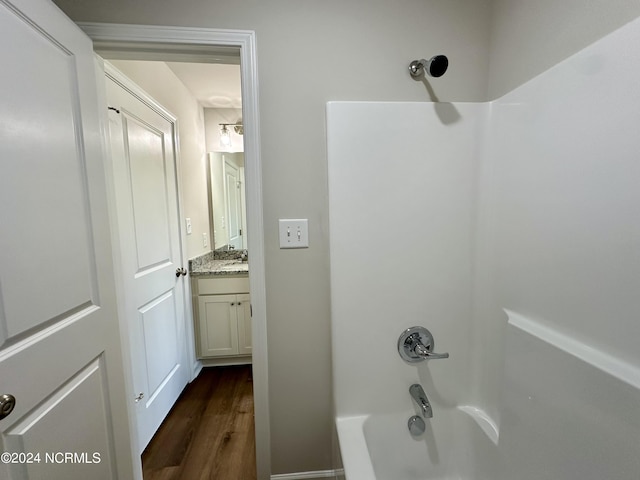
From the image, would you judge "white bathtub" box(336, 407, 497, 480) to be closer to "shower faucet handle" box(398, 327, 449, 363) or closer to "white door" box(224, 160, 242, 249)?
"shower faucet handle" box(398, 327, 449, 363)

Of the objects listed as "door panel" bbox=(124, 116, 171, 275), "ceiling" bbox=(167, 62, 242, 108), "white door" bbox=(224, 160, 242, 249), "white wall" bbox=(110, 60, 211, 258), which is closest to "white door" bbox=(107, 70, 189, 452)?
"door panel" bbox=(124, 116, 171, 275)

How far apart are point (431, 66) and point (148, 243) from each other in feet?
5.44

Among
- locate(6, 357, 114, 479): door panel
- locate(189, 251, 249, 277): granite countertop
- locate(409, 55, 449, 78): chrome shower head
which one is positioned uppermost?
locate(409, 55, 449, 78): chrome shower head

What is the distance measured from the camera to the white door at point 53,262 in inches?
24.4

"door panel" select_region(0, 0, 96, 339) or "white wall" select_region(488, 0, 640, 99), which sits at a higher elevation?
"white wall" select_region(488, 0, 640, 99)

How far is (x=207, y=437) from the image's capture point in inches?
59.7

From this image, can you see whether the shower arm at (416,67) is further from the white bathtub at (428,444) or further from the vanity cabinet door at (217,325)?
the vanity cabinet door at (217,325)

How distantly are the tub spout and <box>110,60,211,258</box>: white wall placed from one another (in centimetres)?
183

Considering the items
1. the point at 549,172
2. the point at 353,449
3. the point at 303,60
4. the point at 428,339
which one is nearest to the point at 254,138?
the point at 303,60

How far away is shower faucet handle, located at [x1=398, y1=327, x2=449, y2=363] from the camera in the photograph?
1.10 m

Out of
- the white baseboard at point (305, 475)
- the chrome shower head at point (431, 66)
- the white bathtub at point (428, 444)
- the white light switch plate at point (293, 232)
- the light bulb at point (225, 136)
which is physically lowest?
the white baseboard at point (305, 475)

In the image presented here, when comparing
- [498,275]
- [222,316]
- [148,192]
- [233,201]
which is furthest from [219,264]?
[498,275]

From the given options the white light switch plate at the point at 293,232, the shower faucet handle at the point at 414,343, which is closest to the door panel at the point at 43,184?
the white light switch plate at the point at 293,232

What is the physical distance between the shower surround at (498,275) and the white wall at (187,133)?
1.29m
